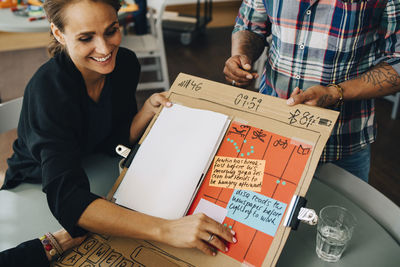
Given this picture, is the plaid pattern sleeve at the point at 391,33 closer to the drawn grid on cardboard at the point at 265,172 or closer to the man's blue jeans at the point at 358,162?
the man's blue jeans at the point at 358,162

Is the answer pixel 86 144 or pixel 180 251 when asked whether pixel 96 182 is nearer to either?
pixel 86 144

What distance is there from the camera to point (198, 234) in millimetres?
627

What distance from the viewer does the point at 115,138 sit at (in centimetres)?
109

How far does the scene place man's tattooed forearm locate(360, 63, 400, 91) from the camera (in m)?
0.92

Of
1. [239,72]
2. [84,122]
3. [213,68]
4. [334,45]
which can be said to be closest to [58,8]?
[84,122]

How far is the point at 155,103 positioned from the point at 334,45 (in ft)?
1.74

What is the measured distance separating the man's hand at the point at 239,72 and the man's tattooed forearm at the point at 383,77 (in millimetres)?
317

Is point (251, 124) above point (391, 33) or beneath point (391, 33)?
beneath

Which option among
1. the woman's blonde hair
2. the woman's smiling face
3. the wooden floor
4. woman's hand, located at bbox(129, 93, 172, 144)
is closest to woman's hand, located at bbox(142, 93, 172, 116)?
woman's hand, located at bbox(129, 93, 172, 144)

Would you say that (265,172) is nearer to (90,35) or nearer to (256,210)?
(256,210)

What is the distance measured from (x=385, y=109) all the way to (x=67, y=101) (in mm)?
2720

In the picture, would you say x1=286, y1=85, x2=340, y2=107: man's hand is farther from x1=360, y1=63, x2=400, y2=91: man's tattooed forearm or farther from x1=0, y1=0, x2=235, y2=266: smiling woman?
x1=0, y1=0, x2=235, y2=266: smiling woman

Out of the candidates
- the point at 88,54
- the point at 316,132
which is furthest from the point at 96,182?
the point at 316,132

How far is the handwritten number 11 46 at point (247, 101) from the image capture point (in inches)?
30.2
